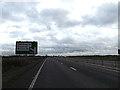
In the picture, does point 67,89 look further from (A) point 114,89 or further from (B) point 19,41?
(B) point 19,41

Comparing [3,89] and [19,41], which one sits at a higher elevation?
[19,41]

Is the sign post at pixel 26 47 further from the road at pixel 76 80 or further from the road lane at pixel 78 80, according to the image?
the road lane at pixel 78 80

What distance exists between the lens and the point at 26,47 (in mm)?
55719

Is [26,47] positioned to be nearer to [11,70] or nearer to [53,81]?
[11,70]

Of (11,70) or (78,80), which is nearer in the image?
(78,80)

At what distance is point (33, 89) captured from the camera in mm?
10070

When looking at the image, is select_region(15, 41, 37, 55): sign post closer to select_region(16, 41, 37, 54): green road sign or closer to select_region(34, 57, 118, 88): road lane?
select_region(16, 41, 37, 54): green road sign

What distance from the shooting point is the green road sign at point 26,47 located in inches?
2180

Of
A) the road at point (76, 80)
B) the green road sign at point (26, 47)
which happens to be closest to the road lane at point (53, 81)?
the road at point (76, 80)

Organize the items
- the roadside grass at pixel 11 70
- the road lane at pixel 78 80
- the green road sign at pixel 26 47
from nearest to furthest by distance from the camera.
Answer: the road lane at pixel 78 80 → the roadside grass at pixel 11 70 → the green road sign at pixel 26 47

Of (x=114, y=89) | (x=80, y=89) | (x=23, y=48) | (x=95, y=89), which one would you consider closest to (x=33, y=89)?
(x=80, y=89)

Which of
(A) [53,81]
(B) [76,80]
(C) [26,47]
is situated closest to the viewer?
(A) [53,81]

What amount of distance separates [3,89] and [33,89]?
1624 mm

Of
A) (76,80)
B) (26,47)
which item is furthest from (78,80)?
(26,47)
